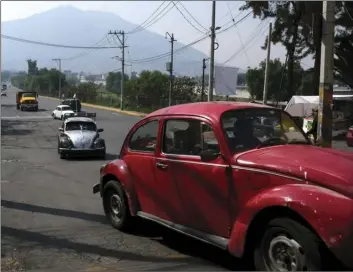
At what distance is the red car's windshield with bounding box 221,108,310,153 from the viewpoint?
16.4ft

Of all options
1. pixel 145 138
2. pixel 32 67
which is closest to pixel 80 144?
pixel 145 138

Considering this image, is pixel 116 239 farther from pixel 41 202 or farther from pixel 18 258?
pixel 41 202

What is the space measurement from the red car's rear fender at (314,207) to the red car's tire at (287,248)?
0.33ft

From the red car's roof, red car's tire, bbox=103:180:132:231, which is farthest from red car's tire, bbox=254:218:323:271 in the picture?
red car's tire, bbox=103:180:132:231

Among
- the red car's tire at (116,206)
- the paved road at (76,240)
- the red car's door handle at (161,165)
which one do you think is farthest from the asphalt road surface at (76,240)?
the red car's door handle at (161,165)

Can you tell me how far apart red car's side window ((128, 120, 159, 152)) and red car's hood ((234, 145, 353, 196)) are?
1592mm

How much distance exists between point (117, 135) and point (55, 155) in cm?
873

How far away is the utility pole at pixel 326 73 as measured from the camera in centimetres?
1024

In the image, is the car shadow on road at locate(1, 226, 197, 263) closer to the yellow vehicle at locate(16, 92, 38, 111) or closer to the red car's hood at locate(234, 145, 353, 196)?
the red car's hood at locate(234, 145, 353, 196)

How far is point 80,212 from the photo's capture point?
7.98 m

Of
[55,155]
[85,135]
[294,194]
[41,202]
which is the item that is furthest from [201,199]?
[55,155]

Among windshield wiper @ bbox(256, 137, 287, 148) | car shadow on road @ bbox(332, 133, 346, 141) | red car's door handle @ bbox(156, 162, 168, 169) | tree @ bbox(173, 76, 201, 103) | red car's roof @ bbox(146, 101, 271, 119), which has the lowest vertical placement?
car shadow on road @ bbox(332, 133, 346, 141)

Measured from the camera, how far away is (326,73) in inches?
410

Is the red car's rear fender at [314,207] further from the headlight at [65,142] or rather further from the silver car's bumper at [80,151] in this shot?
the headlight at [65,142]
